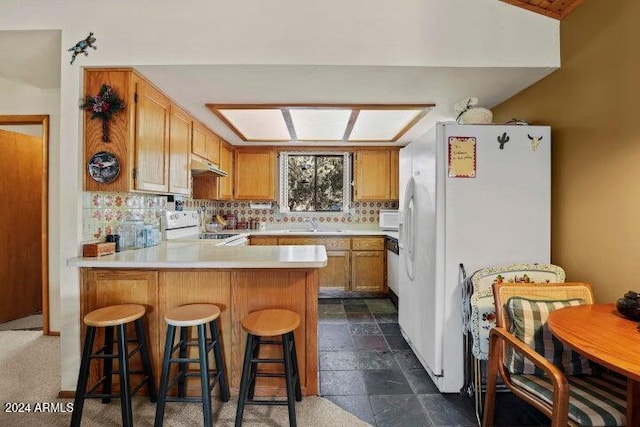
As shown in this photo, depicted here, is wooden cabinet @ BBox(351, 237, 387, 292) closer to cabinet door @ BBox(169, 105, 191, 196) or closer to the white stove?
the white stove

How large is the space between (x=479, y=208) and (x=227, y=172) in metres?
3.06

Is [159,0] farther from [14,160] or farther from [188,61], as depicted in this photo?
[14,160]

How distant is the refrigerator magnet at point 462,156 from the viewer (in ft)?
6.34

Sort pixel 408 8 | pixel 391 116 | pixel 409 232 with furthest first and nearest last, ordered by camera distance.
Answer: pixel 391 116 < pixel 409 232 < pixel 408 8

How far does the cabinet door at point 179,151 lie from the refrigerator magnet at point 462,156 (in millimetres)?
2114

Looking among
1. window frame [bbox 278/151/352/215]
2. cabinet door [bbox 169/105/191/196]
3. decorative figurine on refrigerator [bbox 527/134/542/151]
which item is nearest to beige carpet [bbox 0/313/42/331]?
cabinet door [bbox 169/105/191/196]

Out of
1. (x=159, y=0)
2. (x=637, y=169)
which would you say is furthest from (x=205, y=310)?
(x=637, y=169)

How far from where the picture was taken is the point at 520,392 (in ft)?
4.50

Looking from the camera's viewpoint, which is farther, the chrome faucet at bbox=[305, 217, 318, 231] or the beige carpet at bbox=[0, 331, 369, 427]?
the chrome faucet at bbox=[305, 217, 318, 231]

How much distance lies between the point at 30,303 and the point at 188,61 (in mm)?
3436

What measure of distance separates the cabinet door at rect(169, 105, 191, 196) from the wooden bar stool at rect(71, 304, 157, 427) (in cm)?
110

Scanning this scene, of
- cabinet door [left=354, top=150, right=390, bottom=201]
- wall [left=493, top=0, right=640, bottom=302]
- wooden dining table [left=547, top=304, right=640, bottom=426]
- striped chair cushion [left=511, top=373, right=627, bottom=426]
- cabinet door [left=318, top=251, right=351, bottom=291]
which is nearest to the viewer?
wooden dining table [left=547, top=304, right=640, bottom=426]

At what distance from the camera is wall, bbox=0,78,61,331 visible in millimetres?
2766

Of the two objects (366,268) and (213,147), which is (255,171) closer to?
(213,147)
